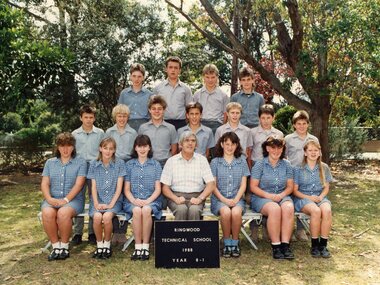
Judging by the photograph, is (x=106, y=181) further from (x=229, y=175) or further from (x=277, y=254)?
(x=277, y=254)

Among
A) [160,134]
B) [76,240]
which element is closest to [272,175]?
[160,134]

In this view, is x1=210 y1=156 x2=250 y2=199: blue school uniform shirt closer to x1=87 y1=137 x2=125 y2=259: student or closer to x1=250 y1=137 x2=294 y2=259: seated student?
x1=250 y1=137 x2=294 y2=259: seated student

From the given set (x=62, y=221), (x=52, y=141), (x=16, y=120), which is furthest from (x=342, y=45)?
(x=16, y=120)

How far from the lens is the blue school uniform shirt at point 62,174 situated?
5.50 m

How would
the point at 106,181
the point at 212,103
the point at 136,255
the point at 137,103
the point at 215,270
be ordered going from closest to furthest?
the point at 215,270 → the point at 136,255 → the point at 106,181 → the point at 137,103 → the point at 212,103

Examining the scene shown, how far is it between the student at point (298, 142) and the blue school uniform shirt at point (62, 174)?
2742 mm

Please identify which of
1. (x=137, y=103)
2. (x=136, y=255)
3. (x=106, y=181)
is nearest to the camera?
(x=136, y=255)

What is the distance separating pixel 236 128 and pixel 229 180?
81 centimetres

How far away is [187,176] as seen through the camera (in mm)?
5516

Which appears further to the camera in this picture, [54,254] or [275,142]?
[275,142]

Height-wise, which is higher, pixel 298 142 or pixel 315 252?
pixel 298 142

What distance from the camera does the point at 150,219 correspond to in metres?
5.20

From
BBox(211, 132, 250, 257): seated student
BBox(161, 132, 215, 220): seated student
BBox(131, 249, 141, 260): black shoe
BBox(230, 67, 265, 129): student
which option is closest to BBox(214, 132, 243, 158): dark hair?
BBox(211, 132, 250, 257): seated student

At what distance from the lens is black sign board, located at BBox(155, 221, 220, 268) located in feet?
16.0
